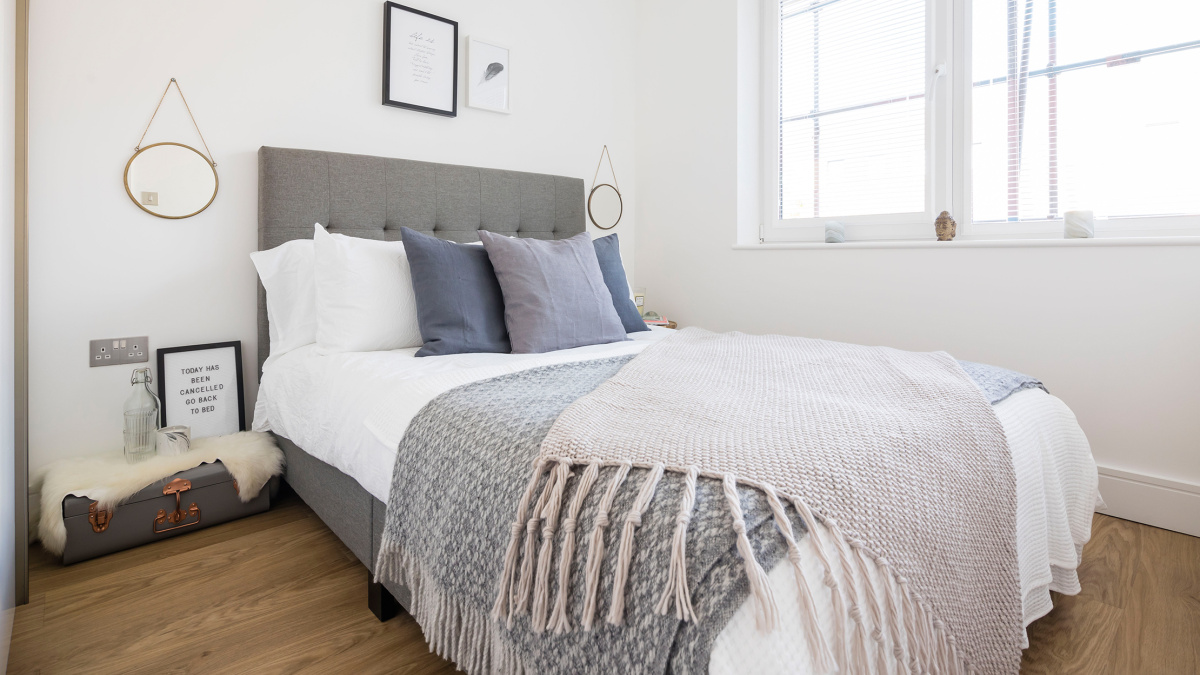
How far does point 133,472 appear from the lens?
1.74m

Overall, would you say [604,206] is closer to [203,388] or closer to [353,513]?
[203,388]

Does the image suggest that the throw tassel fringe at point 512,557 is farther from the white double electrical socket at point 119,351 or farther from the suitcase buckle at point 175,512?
the white double electrical socket at point 119,351

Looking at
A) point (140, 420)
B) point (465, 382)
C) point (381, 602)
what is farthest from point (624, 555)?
point (140, 420)

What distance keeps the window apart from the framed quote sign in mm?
2497

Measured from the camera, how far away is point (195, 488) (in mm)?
1825

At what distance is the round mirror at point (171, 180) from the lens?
1.95 metres

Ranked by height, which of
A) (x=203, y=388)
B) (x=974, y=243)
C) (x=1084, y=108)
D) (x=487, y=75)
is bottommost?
(x=203, y=388)

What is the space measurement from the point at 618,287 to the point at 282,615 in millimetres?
1522

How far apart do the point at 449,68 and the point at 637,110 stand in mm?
1240

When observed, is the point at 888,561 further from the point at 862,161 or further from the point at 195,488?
the point at 862,161

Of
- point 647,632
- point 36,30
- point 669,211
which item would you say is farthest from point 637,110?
point 647,632

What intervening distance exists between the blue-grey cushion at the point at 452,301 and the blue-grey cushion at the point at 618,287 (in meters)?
0.54

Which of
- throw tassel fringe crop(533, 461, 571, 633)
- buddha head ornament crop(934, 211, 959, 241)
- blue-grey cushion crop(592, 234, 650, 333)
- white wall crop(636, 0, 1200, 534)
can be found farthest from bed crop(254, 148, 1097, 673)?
buddha head ornament crop(934, 211, 959, 241)

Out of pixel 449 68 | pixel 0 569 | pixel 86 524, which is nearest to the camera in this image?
pixel 0 569
